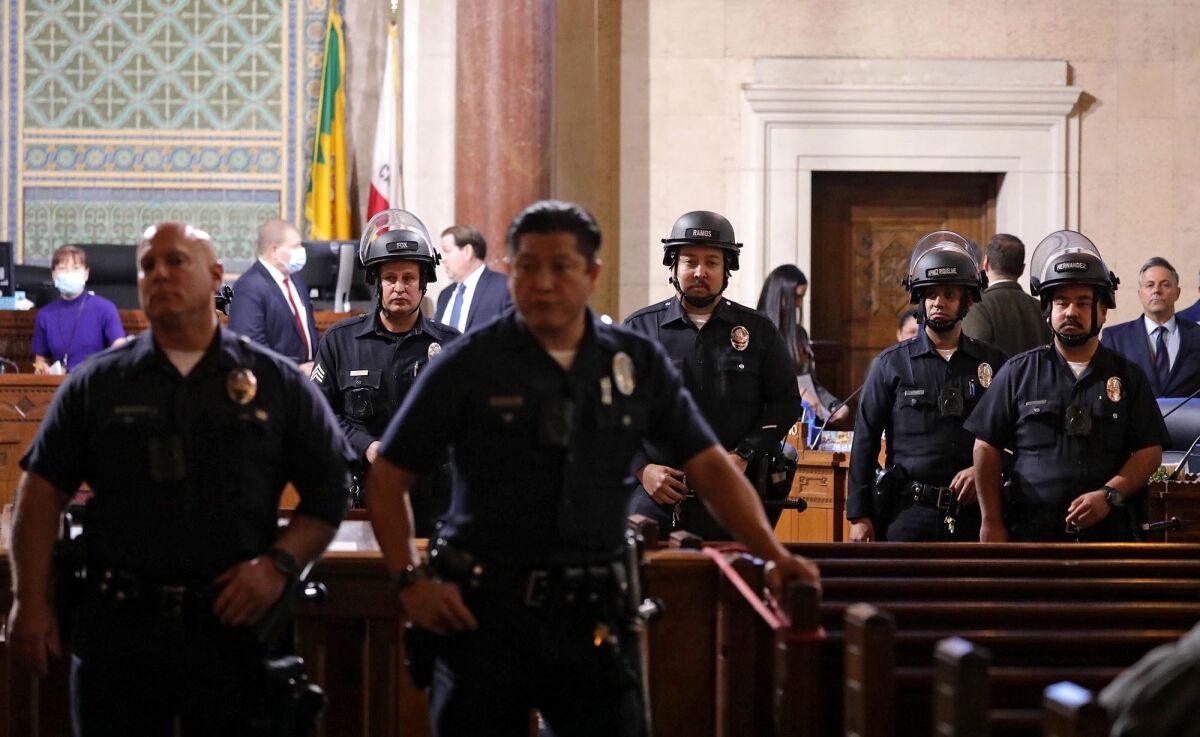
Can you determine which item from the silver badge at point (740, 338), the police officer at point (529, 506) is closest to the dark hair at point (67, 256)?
the silver badge at point (740, 338)

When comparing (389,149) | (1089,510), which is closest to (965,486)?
(1089,510)

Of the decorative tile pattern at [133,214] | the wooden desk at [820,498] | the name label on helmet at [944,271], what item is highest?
the decorative tile pattern at [133,214]

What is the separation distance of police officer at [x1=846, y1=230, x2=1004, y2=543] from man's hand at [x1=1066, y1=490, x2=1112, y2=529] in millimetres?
577

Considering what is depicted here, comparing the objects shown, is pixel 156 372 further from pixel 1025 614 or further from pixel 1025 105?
pixel 1025 105

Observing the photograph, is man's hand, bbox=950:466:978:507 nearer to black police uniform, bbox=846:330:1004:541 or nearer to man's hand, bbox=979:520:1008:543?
black police uniform, bbox=846:330:1004:541

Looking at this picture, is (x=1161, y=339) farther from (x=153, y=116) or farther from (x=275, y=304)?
(x=153, y=116)

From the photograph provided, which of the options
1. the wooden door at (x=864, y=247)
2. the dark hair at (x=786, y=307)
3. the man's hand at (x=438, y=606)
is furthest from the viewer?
the wooden door at (x=864, y=247)

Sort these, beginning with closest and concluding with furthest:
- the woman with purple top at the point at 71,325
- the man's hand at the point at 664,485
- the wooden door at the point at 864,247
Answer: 1. the man's hand at the point at 664,485
2. the woman with purple top at the point at 71,325
3. the wooden door at the point at 864,247

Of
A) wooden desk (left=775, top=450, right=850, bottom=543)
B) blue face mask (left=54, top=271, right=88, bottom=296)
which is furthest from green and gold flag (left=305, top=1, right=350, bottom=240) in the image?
wooden desk (left=775, top=450, right=850, bottom=543)

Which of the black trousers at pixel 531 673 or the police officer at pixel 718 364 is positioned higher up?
the police officer at pixel 718 364

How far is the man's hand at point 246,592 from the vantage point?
10.5ft

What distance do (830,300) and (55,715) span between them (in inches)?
308

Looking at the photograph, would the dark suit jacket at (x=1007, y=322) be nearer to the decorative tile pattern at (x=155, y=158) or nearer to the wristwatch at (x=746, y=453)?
the wristwatch at (x=746, y=453)

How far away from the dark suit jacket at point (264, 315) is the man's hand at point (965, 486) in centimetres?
382
